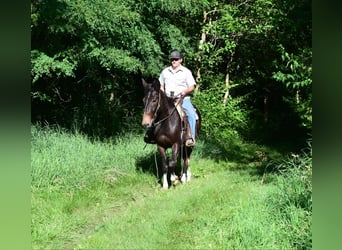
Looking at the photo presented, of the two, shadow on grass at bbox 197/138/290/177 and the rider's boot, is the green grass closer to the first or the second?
shadow on grass at bbox 197/138/290/177

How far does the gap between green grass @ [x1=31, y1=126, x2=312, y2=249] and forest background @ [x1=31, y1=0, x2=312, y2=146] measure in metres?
1.41

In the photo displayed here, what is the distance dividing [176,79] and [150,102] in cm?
122

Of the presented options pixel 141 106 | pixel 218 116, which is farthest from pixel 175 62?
pixel 218 116

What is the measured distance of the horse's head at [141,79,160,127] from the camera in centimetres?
722

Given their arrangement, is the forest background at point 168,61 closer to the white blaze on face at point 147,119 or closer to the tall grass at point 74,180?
the tall grass at point 74,180

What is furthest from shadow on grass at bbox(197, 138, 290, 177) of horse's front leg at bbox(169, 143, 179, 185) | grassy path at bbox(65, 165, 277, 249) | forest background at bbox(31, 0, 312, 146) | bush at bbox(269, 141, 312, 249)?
bush at bbox(269, 141, 312, 249)

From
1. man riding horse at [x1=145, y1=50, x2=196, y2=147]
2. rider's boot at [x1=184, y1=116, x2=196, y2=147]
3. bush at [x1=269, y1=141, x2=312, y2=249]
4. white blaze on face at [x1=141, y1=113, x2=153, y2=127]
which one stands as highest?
man riding horse at [x1=145, y1=50, x2=196, y2=147]

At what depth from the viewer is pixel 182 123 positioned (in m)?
8.16

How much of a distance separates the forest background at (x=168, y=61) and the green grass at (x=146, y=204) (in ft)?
4.63

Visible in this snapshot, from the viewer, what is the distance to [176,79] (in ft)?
27.1

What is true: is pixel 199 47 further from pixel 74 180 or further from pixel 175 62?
pixel 74 180

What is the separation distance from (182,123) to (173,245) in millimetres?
3698
